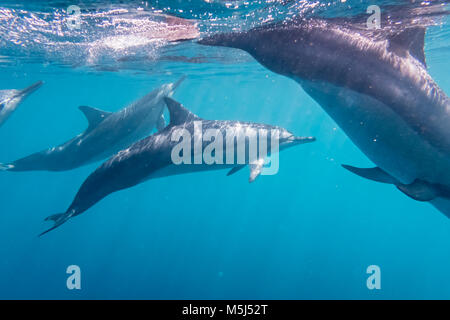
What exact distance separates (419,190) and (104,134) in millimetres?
7830

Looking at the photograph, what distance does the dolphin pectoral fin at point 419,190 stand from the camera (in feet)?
11.0

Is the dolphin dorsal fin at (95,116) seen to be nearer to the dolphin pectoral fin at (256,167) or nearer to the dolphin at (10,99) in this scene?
the dolphin at (10,99)

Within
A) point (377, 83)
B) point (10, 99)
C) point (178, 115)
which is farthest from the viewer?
point (10, 99)

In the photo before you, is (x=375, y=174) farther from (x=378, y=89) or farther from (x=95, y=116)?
(x=95, y=116)

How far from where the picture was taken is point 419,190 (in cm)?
342

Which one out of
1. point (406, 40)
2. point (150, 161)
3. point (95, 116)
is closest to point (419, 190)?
point (406, 40)

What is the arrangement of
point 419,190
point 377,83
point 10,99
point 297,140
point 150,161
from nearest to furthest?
point 377,83
point 419,190
point 150,161
point 297,140
point 10,99

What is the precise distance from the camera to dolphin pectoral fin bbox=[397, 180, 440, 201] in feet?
11.0

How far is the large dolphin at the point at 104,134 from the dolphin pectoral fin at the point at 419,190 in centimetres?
722

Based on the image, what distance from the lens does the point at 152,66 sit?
64.8 ft

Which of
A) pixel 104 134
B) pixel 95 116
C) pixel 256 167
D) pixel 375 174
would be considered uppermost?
pixel 95 116

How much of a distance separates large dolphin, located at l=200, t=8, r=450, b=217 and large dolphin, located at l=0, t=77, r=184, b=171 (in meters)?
5.97

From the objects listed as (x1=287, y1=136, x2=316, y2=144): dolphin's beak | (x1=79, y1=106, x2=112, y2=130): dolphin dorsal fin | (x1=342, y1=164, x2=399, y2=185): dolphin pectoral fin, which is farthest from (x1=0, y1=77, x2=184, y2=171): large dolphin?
(x1=342, y1=164, x2=399, y2=185): dolphin pectoral fin
